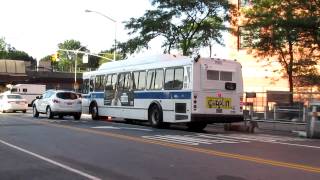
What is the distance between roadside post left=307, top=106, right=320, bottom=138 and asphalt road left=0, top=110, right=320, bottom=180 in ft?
14.1

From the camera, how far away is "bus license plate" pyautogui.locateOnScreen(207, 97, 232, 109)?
23.0m

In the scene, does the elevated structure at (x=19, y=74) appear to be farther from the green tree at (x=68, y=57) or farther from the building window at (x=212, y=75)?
the building window at (x=212, y=75)

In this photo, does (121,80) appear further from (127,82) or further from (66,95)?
(66,95)

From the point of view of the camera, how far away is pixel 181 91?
Answer: 23.2 m

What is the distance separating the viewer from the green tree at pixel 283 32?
97.7ft

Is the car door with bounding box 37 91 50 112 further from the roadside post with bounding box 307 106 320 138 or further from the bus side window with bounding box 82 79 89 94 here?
the roadside post with bounding box 307 106 320 138

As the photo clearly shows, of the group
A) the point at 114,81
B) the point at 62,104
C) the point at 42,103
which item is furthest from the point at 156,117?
the point at 42,103

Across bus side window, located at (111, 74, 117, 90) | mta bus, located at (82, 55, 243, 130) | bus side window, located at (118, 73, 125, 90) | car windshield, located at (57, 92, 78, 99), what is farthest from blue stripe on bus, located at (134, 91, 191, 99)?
car windshield, located at (57, 92, 78, 99)

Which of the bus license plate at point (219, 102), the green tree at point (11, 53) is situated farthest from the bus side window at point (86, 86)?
the green tree at point (11, 53)

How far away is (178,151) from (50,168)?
13.4 ft

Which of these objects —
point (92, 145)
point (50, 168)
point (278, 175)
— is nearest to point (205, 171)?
point (278, 175)

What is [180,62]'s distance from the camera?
77.3ft

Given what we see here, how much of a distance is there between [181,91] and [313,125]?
533 centimetres

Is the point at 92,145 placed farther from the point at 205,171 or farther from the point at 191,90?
the point at 191,90
